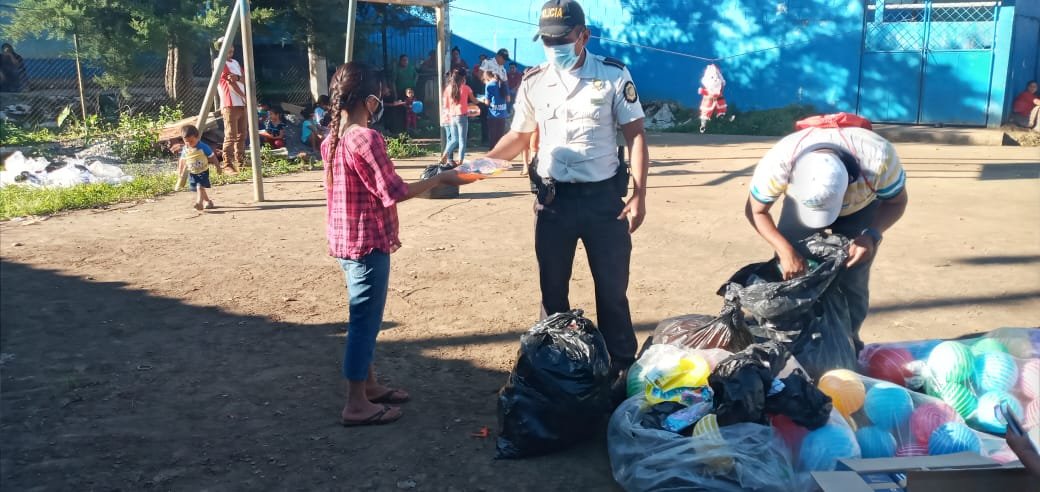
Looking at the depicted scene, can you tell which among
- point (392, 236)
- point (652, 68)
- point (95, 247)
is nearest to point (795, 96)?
point (652, 68)

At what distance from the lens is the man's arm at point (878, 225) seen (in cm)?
378

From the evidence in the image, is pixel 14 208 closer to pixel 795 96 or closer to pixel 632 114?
pixel 632 114

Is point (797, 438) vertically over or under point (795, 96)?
under

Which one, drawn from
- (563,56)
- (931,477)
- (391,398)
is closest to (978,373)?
(931,477)

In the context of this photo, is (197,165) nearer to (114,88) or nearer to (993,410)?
(993,410)

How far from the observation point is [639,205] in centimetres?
405

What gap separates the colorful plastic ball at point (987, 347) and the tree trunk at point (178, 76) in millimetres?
14451

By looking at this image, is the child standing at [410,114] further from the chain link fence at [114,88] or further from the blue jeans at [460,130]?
the blue jeans at [460,130]

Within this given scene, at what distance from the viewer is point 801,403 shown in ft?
10.7

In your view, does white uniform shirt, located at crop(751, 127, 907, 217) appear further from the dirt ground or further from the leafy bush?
the leafy bush

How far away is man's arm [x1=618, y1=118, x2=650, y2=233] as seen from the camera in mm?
4055

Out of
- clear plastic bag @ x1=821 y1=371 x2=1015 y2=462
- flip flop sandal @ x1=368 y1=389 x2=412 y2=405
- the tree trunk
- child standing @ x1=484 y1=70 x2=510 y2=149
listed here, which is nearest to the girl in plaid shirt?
flip flop sandal @ x1=368 y1=389 x2=412 y2=405

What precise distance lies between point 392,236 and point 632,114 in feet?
4.35

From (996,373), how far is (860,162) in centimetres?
114
